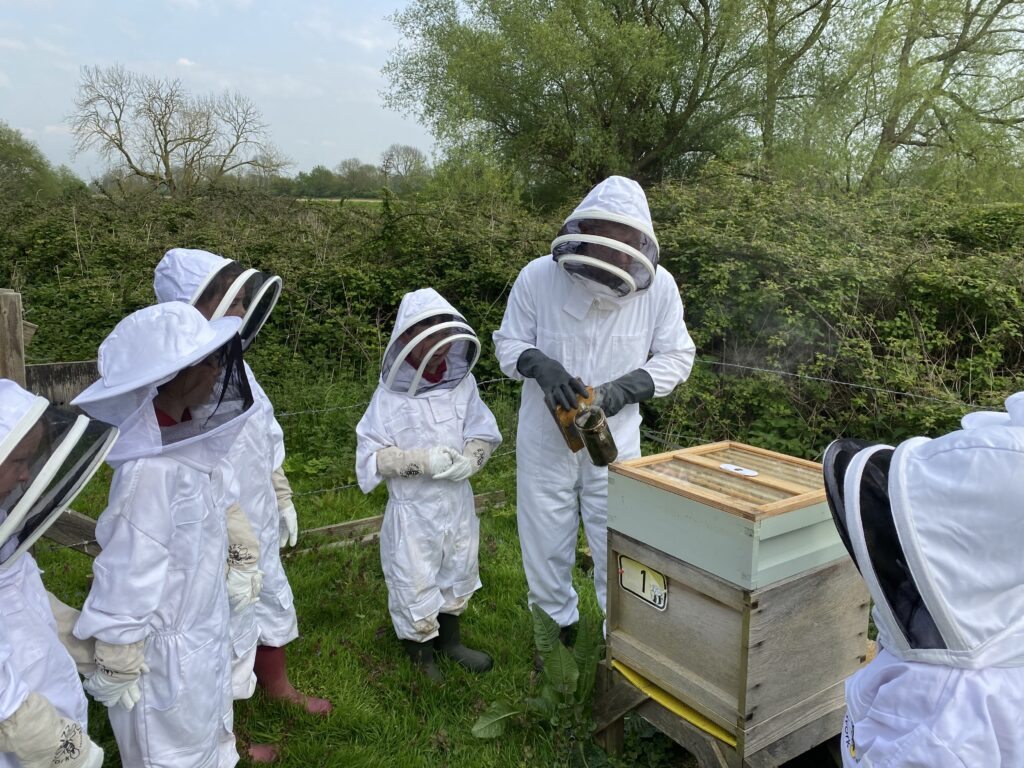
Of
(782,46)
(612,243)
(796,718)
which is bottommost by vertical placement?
(796,718)

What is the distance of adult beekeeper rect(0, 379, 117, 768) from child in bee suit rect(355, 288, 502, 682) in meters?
1.40

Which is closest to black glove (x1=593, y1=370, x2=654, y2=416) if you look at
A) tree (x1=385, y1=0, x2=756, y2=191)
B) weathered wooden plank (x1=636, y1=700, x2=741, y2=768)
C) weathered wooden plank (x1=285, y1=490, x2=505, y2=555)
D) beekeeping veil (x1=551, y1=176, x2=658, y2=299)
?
beekeeping veil (x1=551, y1=176, x2=658, y2=299)

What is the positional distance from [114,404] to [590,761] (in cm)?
212

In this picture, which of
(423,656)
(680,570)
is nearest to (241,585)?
(423,656)

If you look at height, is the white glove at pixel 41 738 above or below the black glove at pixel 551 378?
below

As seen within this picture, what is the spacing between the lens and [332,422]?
623 cm

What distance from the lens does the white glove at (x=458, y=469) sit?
116 inches

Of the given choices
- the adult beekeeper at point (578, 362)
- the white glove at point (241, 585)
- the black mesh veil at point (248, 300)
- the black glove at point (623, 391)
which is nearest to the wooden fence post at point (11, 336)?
the black mesh veil at point (248, 300)

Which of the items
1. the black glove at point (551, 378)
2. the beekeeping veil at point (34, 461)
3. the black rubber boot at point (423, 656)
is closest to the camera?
the beekeeping veil at point (34, 461)

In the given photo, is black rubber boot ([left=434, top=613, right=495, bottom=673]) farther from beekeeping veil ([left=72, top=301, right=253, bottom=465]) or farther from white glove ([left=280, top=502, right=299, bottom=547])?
beekeeping veil ([left=72, top=301, right=253, bottom=465])

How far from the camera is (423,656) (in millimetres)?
3156

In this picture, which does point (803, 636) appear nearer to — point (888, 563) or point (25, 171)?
point (888, 563)

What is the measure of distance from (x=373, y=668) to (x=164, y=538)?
165cm

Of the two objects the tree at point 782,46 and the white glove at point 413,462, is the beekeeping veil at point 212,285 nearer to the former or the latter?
the white glove at point 413,462
